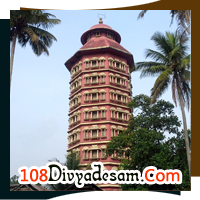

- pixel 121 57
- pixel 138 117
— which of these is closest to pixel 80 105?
pixel 121 57

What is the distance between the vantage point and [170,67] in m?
23.5

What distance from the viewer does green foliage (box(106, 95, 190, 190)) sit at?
2298 centimetres

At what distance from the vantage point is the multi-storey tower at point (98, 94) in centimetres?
3500

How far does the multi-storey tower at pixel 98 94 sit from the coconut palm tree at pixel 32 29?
14141mm

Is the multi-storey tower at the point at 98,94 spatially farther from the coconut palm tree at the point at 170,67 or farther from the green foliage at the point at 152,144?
the coconut palm tree at the point at 170,67

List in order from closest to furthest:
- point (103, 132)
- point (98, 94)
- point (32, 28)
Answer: point (32, 28)
point (103, 132)
point (98, 94)

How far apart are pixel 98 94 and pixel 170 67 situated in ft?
48.2

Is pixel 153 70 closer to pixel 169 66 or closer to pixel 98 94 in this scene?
pixel 169 66

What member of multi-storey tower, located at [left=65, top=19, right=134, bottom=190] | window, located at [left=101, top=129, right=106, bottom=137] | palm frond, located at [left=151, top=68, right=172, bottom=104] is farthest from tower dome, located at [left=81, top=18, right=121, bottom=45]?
palm frond, located at [left=151, top=68, right=172, bottom=104]

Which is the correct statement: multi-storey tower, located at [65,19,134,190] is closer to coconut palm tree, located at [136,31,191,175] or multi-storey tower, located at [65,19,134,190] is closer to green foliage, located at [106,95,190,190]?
green foliage, located at [106,95,190,190]

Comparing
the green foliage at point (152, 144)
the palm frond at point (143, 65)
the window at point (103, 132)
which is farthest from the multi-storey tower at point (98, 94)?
the palm frond at point (143, 65)

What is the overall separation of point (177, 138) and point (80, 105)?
14.4 meters

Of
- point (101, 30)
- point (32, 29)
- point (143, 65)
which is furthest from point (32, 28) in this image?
point (101, 30)

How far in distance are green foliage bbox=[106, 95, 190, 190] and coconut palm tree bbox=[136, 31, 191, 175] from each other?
3.57 m
